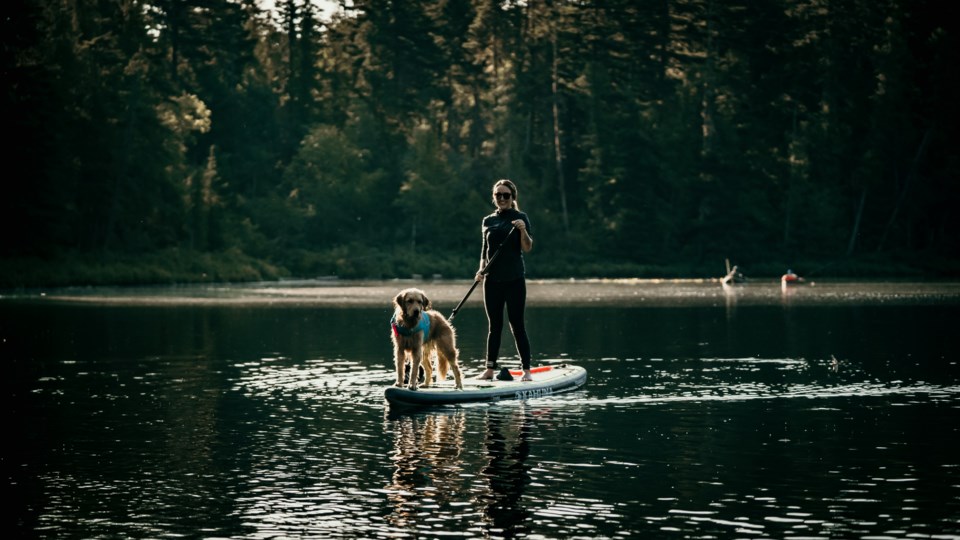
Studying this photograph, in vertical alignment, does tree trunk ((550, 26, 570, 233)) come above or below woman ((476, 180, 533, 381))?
above

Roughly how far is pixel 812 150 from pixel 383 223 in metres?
34.0

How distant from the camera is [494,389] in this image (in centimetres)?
2162

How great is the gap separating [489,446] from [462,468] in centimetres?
162

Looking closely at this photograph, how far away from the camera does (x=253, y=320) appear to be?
151 ft

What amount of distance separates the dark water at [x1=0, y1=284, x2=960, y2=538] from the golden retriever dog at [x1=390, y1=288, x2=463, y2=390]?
2.76 feet

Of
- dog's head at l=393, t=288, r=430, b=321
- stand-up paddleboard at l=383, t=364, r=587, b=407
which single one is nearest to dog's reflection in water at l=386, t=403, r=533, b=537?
stand-up paddleboard at l=383, t=364, r=587, b=407

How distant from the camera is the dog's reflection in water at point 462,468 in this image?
12930mm

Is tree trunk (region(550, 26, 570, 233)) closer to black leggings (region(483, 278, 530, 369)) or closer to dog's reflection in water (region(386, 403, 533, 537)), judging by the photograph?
black leggings (region(483, 278, 530, 369))

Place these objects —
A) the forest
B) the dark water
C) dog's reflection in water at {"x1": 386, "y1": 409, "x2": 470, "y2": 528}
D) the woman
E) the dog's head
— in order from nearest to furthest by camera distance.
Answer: the dark water < dog's reflection in water at {"x1": 386, "y1": 409, "x2": 470, "y2": 528} < the dog's head < the woman < the forest

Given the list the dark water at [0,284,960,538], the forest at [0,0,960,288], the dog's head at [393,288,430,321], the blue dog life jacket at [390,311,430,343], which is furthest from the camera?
the forest at [0,0,960,288]

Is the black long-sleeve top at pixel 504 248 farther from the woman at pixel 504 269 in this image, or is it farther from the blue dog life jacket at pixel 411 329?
the blue dog life jacket at pixel 411 329

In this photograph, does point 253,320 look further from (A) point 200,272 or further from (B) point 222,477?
(A) point 200,272

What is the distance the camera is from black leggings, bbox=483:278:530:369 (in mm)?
22641

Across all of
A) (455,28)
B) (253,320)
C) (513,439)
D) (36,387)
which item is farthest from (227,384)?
(455,28)
